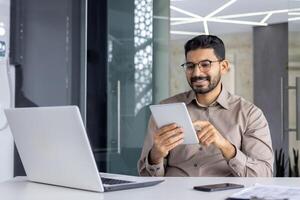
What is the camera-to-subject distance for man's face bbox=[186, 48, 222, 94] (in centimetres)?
196

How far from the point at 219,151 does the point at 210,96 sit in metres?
0.28

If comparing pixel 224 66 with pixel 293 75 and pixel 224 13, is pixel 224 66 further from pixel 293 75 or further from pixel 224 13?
pixel 224 13

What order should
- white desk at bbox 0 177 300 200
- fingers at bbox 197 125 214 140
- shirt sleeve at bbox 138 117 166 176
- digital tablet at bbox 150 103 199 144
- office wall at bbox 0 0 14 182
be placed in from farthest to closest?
1. office wall at bbox 0 0 14 182
2. shirt sleeve at bbox 138 117 166 176
3. fingers at bbox 197 125 214 140
4. digital tablet at bbox 150 103 199 144
5. white desk at bbox 0 177 300 200

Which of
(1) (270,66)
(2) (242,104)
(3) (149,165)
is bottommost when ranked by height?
(3) (149,165)

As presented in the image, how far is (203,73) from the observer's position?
1.97 meters

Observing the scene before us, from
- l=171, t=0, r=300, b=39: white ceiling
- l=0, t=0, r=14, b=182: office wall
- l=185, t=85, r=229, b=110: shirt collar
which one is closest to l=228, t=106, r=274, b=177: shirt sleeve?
l=185, t=85, r=229, b=110: shirt collar

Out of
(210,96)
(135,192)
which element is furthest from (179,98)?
(135,192)

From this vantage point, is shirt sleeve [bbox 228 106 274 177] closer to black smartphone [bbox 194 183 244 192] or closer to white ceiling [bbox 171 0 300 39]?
black smartphone [bbox 194 183 244 192]

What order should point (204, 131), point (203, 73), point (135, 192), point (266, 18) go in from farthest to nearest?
1. point (266, 18)
2. point (203, 73)
3. point (204, 131)
4. point (135, 192)

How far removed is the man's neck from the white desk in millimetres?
619

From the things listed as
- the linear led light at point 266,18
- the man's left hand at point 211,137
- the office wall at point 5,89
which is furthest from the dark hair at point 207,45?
the linear led light at point 266,18

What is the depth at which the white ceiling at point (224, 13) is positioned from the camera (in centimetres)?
580

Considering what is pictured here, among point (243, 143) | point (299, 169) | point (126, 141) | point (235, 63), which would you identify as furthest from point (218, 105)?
point (235, 63)

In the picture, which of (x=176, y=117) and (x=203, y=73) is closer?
(x=176, y=117)
